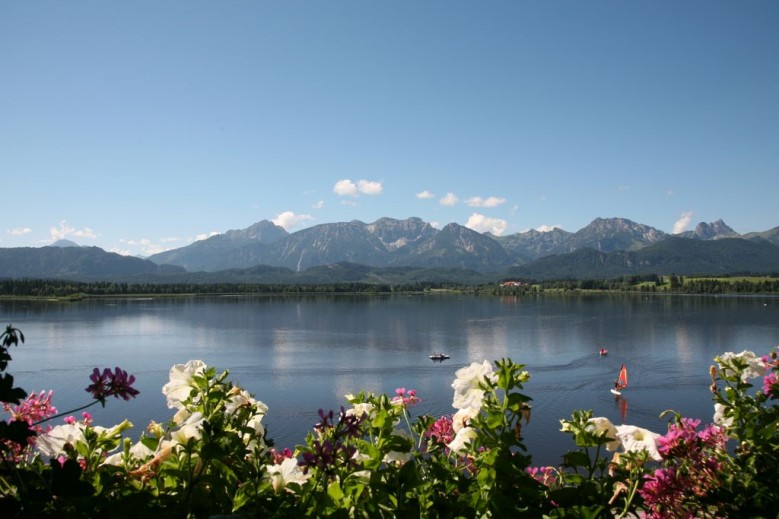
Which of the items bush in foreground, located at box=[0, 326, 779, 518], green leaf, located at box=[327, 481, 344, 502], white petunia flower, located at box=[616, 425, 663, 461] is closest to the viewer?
bush in foreground, located at box=[0, 326, 779, 518]

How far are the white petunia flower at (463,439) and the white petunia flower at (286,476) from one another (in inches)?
25.2

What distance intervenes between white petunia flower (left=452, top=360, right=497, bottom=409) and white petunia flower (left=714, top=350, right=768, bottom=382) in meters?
1.63

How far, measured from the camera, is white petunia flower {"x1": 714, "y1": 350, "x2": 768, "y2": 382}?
3064 millimetres

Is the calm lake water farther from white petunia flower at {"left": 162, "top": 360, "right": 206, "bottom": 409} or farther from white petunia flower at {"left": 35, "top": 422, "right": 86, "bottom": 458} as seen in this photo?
white petunia flower at {"left": 162, "top": 360, "right": 206, "bottom": 409}

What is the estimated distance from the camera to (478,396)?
225 centimetres

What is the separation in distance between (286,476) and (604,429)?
4.38 ft

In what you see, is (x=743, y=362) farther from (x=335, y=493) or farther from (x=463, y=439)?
(x=335, y=493)

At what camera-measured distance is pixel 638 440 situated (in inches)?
93.7

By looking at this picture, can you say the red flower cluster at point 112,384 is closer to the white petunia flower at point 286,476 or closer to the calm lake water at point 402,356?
the white petunia flower at point 286,476

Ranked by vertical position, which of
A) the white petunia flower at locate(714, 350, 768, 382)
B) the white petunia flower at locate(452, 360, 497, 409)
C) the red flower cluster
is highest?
the red flower cluster

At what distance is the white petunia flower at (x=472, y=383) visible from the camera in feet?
7.40

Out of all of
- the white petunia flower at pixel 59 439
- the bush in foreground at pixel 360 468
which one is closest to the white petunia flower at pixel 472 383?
the bush in foreground at pixel 360 468

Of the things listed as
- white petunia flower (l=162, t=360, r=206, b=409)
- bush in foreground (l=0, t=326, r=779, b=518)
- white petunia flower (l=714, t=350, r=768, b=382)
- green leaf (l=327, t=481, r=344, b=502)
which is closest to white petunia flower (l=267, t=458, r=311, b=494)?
bush in foreground (l=0, t=326, r=779, b=518)

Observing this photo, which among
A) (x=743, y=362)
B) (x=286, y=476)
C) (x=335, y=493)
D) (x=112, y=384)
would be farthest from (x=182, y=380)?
(x=743, y=362)
